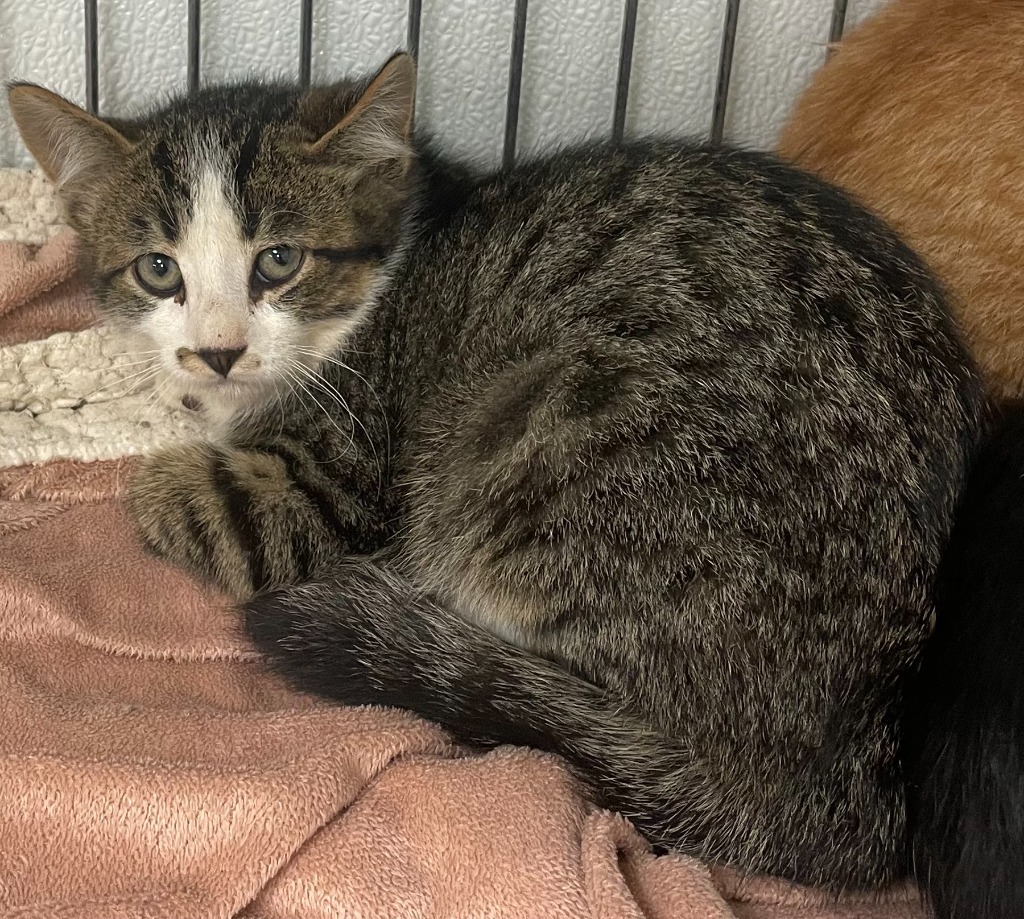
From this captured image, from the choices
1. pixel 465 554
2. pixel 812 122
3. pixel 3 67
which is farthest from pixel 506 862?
pixel 3 67

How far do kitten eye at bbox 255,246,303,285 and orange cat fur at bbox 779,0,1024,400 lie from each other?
2.74ft

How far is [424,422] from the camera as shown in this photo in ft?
4.60

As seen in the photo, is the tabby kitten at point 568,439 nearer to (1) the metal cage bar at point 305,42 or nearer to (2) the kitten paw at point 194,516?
(2) the kitten paw at point 194,516

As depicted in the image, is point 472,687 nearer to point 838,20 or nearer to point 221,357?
point 221,357

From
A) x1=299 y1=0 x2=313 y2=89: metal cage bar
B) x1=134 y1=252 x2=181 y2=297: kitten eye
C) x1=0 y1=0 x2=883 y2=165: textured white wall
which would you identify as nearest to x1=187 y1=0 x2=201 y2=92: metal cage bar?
x1=0 y1=0 x2=883 y2=165: textured white wall

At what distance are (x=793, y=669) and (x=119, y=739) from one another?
0.75 metres

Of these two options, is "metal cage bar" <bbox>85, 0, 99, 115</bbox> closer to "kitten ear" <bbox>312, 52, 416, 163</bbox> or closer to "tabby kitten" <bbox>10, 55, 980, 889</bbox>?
"tabby kitten" <bbox>10, 55, 980, 889</bbox>

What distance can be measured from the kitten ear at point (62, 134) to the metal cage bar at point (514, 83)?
0.63m

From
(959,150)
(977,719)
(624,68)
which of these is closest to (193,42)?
(624,68)

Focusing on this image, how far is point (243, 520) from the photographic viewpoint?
4.43 ft

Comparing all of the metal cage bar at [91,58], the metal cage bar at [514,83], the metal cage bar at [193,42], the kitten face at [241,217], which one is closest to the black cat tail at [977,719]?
the kitten face at [241,217]

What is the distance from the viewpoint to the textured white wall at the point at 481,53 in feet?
6.06

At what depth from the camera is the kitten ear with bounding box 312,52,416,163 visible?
1321mm

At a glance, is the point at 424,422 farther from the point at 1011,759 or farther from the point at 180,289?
the point at 1011,759
